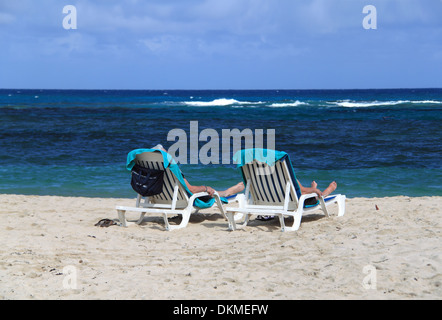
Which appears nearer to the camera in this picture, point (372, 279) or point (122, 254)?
point (372, 279)

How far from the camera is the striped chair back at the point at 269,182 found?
660cm

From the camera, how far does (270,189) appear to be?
22.2ft

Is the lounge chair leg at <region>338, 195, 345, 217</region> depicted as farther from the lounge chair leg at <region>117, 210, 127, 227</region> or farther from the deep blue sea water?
the deep blue sea water

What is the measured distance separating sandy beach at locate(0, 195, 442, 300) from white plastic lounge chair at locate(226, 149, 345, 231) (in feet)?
0.82

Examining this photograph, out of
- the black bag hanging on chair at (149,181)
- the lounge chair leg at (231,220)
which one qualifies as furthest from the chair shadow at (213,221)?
the black bag hanging on chair at (149,181)

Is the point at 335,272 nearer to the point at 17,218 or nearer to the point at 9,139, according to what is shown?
the point at 17,218

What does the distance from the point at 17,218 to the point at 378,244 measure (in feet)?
15.0

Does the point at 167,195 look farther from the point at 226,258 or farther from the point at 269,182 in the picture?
the point at 226,258

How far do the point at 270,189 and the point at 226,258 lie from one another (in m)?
1.59

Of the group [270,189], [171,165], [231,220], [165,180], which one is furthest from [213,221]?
[171,165]

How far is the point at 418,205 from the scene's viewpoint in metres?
7.45
